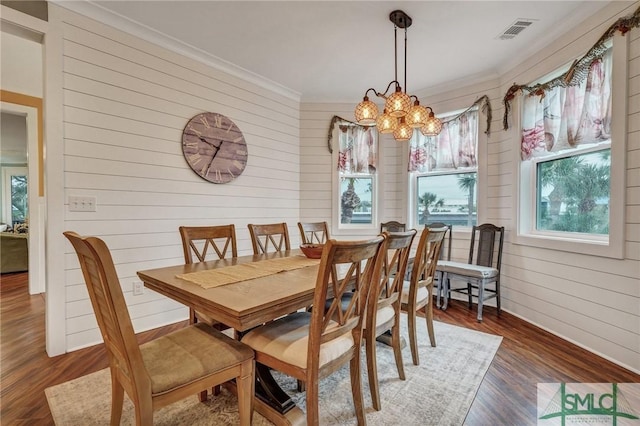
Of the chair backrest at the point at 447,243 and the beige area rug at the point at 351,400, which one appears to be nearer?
the beige area rug at the point at 351,400

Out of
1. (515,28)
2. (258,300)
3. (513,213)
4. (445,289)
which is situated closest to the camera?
(258,300)

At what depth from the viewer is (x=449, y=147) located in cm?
386

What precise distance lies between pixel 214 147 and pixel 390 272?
7.80ft

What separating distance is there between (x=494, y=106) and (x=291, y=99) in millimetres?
2578

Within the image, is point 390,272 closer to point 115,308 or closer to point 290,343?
point 290,343

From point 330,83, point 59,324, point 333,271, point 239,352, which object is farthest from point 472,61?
point 59,324

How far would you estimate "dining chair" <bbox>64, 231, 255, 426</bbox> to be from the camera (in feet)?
3.48

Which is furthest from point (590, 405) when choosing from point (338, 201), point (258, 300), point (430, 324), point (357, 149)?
point (357, 149)

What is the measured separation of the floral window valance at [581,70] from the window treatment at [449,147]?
1.80 ft

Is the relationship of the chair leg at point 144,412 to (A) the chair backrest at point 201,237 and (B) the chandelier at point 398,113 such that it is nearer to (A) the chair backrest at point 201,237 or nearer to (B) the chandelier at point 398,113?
(A) the chair backrest at point 201,237

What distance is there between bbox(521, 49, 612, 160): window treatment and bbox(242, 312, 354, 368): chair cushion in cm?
258

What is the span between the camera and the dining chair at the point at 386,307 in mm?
1583

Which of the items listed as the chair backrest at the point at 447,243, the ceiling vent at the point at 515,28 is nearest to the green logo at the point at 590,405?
the chair backrest at the point at 447,243

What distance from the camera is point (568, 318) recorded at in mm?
2598
